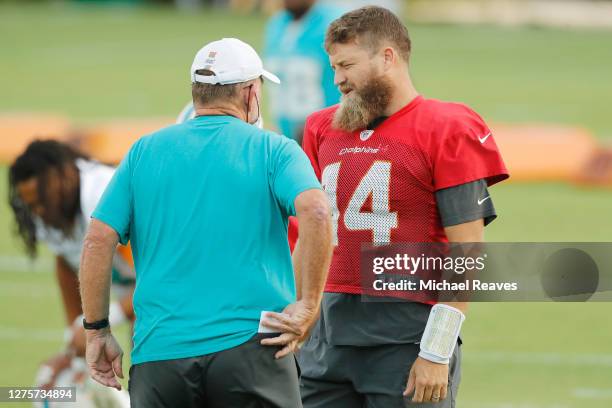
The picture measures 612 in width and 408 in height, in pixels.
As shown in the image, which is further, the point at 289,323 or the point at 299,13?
the point at 299,13

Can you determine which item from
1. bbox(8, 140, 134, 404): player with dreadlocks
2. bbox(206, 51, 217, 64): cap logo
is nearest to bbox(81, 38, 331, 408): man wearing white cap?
bbox(206, 51, 217, 64): cap logo

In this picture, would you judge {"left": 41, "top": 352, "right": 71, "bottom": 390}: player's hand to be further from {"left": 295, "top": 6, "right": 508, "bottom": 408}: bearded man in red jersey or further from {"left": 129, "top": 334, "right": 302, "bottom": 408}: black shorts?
{"left": 129, "top": 334, "right": 302, "bottom": 408}: black shorts

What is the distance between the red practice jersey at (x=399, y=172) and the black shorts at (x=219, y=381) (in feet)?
2.02

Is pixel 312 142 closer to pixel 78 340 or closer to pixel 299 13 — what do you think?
pixel 78 340

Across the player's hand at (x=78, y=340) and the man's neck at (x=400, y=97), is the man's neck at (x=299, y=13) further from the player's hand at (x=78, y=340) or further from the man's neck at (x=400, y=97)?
the man's neck at (x=400, y=97)

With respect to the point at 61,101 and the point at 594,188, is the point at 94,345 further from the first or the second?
the point at 61,101

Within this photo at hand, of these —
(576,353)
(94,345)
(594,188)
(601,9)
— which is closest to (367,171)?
(94,345)

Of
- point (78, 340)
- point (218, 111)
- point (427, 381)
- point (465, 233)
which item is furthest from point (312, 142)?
point (78, 340)

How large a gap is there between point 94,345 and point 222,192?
2.43 ft

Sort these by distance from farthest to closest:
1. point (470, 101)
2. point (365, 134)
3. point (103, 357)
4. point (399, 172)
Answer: point (470, 101) < point (365, 134) < point (399, 172) < point (103, 357)

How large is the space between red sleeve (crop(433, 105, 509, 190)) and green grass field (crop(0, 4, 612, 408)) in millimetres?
3164

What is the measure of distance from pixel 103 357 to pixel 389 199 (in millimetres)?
1187

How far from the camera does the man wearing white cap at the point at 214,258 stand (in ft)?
14.1

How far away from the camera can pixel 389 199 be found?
472 centimetres
